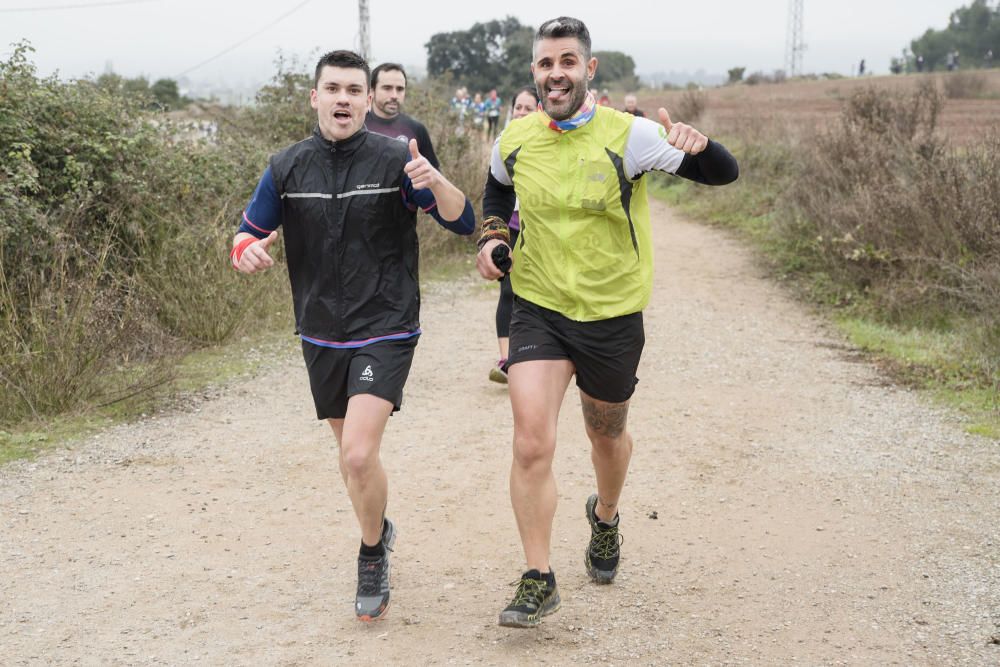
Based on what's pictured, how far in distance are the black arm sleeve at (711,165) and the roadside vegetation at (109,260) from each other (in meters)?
4.42

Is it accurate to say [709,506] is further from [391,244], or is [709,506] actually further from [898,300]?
[898,300]

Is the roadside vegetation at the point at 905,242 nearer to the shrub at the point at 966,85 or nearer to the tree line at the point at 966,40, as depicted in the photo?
the shrub at the point at 966,85

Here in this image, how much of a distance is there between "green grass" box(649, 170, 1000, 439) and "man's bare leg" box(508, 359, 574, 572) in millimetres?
3944

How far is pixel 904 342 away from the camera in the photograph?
9320 mm

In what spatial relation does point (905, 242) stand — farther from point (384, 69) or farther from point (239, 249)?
point (239, 249)

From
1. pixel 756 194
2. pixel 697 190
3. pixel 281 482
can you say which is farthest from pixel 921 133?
pixel 281 482

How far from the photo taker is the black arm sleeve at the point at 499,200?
4.42 metres

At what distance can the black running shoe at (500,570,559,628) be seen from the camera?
396 cm

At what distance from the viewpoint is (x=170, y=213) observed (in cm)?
927

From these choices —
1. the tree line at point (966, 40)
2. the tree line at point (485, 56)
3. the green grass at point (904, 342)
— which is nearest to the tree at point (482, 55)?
the tree line at point (485, 56)

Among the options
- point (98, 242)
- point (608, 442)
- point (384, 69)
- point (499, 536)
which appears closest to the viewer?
point (608, 442)

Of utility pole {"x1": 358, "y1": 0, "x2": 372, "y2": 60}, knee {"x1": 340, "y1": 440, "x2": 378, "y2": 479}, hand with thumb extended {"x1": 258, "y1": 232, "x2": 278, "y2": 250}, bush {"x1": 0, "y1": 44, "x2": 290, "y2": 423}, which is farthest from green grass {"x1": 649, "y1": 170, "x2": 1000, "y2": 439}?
utility pole {"x1": 358, "y1": 0, "x2": 372, "y2": 60}

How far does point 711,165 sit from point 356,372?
5.04 ft

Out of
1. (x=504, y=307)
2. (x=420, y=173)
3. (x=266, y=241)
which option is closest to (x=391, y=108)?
(x=504, y=307)
